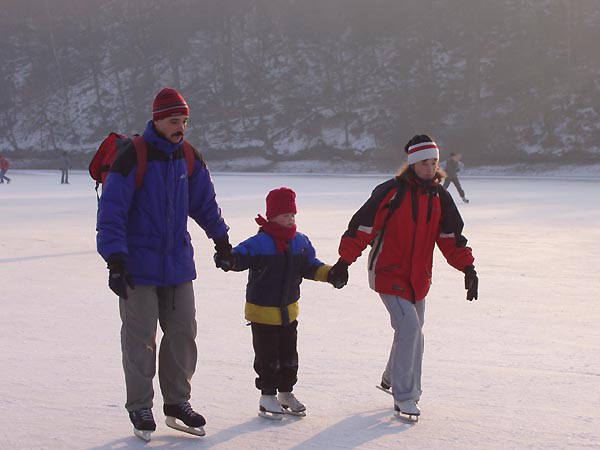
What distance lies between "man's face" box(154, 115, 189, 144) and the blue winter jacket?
3 centimetres

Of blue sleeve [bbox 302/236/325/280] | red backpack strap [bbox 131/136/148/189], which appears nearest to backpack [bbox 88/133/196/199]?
red backpack strap [bbox 131/136/148/189]

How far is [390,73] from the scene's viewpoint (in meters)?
56.3

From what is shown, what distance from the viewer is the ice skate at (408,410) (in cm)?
421

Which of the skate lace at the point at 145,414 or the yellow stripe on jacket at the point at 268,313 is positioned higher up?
the yellow stripe on jacket at the point at 268,313

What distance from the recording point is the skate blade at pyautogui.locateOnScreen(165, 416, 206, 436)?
3.95 meters

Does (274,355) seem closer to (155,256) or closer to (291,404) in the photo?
(291,404)

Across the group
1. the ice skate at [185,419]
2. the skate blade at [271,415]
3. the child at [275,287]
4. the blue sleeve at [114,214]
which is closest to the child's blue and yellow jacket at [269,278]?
the child at [275,287]

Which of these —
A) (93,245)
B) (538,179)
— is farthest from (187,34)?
(93,245)

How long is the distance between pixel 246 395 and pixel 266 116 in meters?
52.9

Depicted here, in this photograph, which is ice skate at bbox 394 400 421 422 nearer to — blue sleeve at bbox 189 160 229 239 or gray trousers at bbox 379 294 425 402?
gray trousers at bbox 379 294 425 402

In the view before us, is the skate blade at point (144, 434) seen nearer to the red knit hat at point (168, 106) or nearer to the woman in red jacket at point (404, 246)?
the woman in red jacket at point (404, 246)

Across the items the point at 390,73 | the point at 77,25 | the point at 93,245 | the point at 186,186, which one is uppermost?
the point at 77,25

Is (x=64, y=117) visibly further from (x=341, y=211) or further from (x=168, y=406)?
(x=168, y=406)

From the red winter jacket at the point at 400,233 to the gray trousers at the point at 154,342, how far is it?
83cm
